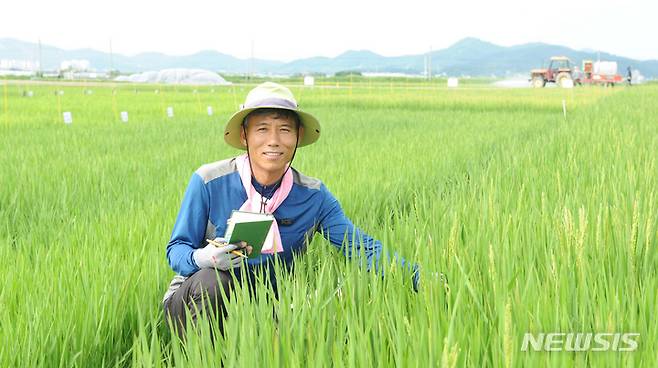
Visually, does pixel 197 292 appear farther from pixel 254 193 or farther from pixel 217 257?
pixel 254 193

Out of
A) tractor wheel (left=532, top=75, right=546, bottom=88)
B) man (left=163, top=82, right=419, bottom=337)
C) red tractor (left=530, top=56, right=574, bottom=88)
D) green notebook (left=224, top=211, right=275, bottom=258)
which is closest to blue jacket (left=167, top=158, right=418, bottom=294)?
man (left=163, top=82, right=419, bottom=337)

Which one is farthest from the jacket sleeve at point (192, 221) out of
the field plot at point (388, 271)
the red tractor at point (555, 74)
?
the red tractor at point (555, 74)

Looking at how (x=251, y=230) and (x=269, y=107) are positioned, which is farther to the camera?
(x=269, y=107)

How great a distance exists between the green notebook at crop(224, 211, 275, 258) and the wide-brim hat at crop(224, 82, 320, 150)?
340 mm

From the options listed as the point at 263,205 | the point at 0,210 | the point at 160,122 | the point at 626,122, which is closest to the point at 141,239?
the point at 263,205

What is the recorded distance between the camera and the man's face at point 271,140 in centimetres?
205

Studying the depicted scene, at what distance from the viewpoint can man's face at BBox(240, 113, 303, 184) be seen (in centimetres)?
205

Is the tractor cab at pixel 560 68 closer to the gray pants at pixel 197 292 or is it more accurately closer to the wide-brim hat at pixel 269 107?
the wide-brim hat at pixel 269 107

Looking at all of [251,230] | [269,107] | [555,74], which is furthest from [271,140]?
[555,74]

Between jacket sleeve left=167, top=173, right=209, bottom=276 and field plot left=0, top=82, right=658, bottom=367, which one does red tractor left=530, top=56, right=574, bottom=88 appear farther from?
jacket sleeve left=167, top=173, right=209, bottom=276

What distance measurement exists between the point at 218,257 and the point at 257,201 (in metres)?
Answer: 0.34

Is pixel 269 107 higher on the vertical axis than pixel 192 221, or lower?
higher

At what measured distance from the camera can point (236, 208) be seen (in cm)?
220

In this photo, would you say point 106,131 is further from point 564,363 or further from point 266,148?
point 564,363
